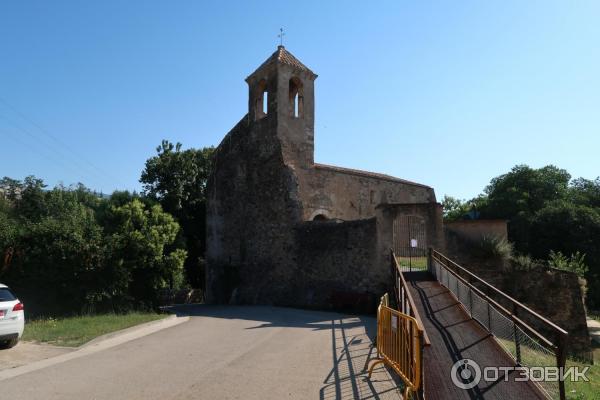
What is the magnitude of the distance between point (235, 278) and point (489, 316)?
18086mm

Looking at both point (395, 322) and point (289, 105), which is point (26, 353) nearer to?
point (395, 322)

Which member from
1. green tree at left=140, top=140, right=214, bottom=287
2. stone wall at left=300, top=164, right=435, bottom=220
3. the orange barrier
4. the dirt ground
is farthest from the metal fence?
green tree at left=140, top=140, right=214, bottom=287

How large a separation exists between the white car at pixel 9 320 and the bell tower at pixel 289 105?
568 inches

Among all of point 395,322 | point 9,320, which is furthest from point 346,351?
point 9,320

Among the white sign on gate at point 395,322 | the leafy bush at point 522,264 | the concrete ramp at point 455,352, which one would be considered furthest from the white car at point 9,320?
the leafy bush at point 522,264

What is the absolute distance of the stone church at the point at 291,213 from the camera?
18297 mm

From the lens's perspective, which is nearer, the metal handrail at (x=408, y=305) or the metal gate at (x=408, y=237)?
the metal handrail at (x=408, y=305)

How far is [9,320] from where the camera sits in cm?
974

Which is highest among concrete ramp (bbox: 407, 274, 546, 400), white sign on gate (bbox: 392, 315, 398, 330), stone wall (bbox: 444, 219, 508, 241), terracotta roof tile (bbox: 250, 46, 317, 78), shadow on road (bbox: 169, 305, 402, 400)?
terracotta roof tile (bbox: 250, 46, 317, 78)

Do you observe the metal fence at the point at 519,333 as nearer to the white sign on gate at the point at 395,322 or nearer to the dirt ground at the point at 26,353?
the white sign on gate at the point at 395,322

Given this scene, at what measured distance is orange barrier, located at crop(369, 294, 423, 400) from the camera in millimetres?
5695

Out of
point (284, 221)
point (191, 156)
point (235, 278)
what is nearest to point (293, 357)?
point (284, 221)

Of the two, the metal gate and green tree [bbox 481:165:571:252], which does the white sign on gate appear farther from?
green tree [bbox 481:165:571:252]

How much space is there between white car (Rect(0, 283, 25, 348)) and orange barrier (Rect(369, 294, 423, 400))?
8.21 metres
